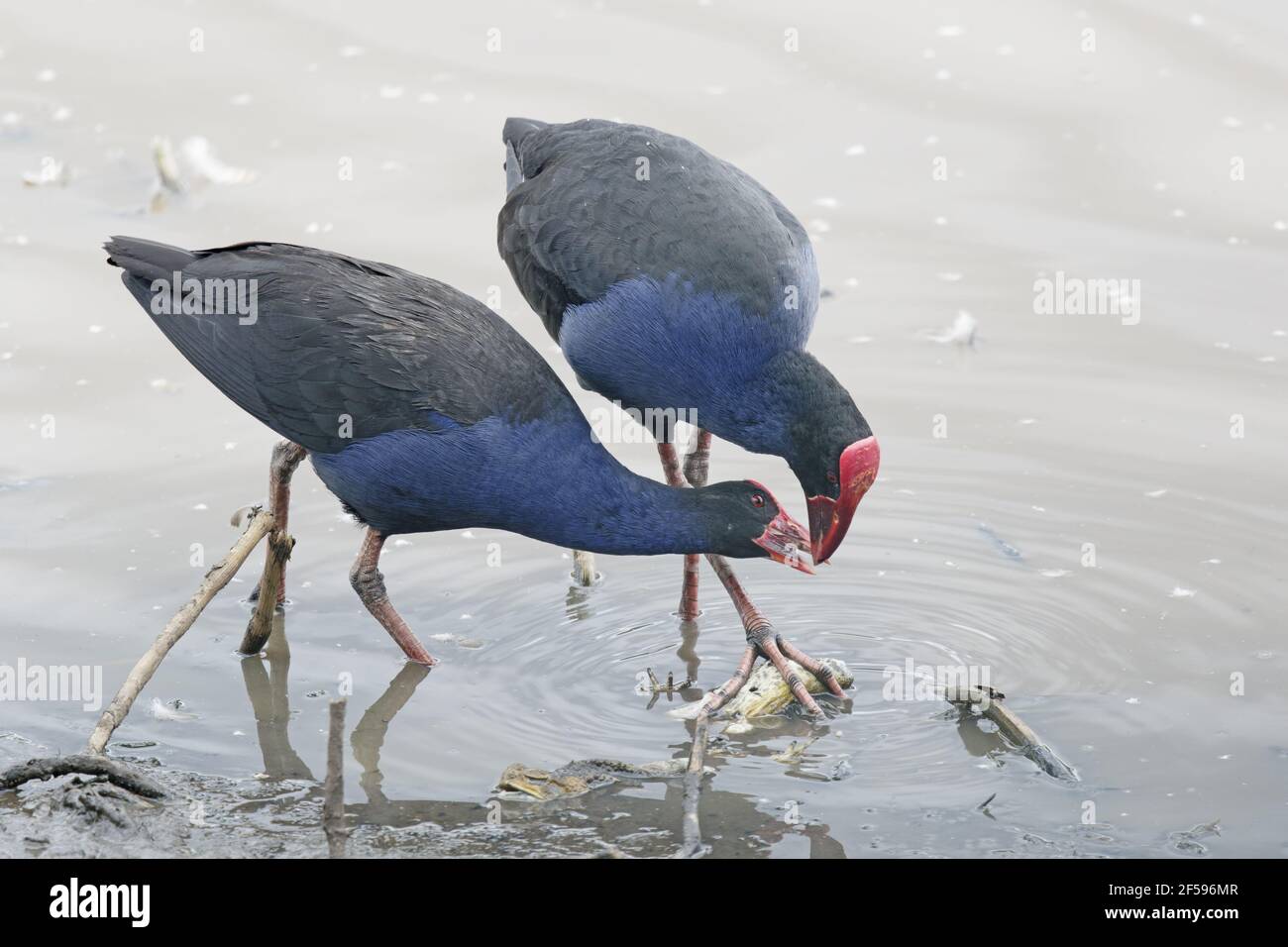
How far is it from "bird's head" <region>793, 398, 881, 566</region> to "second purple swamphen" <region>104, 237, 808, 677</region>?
0.19 meters

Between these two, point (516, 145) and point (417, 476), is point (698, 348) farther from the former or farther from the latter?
point (516, 145)

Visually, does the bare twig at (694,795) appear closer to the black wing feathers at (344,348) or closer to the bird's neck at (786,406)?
the bird's neck at (786,406)

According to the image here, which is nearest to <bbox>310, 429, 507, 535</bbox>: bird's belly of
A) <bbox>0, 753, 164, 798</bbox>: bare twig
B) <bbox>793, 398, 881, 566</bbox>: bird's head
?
<bbox>793, 398, 881, 566</bbox>: bird's head

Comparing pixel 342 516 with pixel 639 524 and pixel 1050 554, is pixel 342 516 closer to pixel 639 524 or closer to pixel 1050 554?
pixel 639 524

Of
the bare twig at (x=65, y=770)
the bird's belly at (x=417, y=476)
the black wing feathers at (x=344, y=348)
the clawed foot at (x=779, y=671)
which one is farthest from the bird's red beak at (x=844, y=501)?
the bare twig at (x=65, y=770)

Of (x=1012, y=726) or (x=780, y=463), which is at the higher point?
(x=780, y=463)

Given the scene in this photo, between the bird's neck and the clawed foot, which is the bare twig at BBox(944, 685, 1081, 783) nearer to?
the clawed foot

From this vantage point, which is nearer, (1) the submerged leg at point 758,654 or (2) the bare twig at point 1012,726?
(2) the bare twig at point 1012,726

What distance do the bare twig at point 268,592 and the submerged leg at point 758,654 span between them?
1427mm

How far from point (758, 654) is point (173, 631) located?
6.18 feet

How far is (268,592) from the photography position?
604 centimetres

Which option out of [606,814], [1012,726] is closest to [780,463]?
[1012,726]

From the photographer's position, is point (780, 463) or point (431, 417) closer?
point (431, 417)

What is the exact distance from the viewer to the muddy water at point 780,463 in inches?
214
